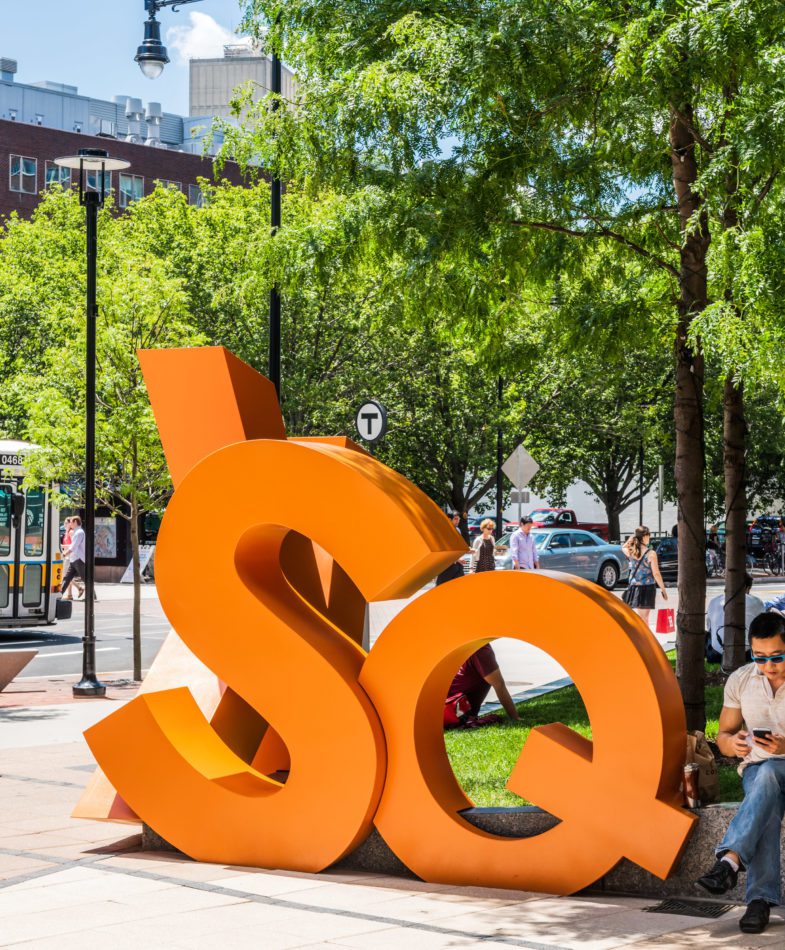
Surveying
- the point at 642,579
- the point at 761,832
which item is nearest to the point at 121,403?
the point at 642,579

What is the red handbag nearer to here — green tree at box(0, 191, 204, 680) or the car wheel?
green tree at box(0, 191, 204, 680)

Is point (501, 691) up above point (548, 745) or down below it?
below

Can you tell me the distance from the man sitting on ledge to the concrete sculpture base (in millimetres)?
278

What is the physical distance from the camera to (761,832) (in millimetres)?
6211

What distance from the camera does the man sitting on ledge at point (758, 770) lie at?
6062 millimetres

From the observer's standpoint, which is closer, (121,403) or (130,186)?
(121,403)

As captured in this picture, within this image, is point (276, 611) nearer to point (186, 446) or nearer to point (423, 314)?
point (186, 446)

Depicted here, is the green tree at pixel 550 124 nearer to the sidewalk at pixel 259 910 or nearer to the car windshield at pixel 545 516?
the sidewalk at pixel 259 910

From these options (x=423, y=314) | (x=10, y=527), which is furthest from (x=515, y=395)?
(x=423, y=314)

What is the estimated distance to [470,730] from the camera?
12.4m

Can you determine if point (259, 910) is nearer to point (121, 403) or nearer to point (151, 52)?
point (121, 403)

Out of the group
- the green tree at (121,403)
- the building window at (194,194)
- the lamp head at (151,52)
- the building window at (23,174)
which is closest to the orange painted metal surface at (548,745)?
the green tree at (121,403)

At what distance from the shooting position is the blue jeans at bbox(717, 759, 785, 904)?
6.05 m

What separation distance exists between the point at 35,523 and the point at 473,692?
12.0 meters
